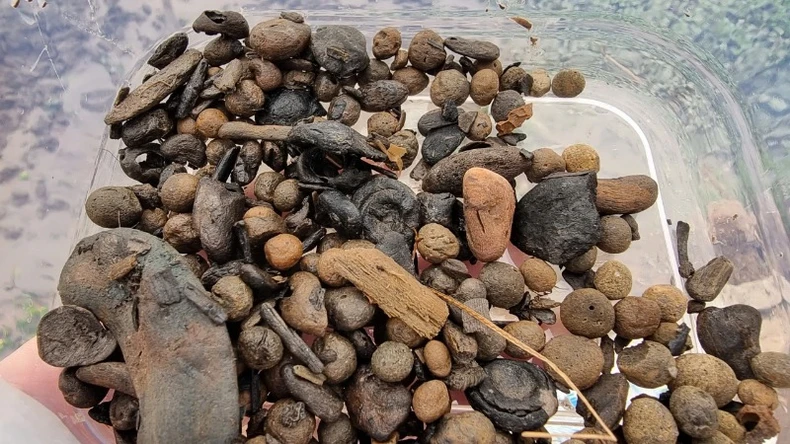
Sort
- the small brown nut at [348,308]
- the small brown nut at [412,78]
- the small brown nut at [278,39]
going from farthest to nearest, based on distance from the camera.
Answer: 1. the small brown nut at [412,78]
2. the small brown nut at [278,39]
3. the small brown nut at [348,308]

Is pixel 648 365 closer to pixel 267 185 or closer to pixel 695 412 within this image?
pixel 695 412

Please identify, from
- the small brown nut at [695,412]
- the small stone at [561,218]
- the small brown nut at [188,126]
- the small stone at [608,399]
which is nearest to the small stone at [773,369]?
the small brown nut at [695,412]

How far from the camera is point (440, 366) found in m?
0.98

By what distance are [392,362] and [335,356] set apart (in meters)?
0.09

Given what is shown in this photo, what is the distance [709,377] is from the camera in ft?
3.36

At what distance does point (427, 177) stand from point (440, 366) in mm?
391

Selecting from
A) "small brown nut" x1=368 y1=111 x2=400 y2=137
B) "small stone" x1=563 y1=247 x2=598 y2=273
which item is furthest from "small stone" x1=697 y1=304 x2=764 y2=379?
"small brown nut" x1=368 y1=111 x2=400 y2=137

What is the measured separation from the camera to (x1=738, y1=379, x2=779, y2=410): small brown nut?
1.03m

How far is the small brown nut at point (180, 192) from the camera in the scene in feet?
3.62

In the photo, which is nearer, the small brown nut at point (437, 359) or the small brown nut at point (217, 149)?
the small brown nut at point (437, 359)

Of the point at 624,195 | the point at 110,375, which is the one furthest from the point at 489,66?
the point at 110,375

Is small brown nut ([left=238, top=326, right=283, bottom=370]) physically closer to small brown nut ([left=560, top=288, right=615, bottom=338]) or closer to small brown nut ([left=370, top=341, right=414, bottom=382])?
small brown nut ([left=370, top=341, right=414, bottom=382])

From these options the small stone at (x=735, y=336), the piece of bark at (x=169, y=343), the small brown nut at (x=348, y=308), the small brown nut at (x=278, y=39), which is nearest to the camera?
the piece of bark at (x=169, y=343)

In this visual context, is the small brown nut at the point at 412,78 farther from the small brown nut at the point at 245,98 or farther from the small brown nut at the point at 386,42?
the small brown nut at the point at 245,98
